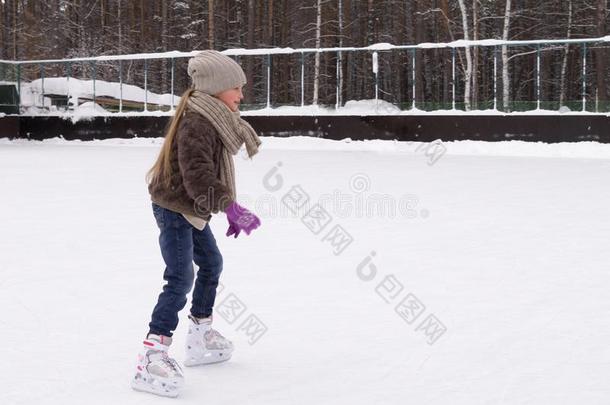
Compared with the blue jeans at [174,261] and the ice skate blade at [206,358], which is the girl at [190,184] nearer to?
the blue jeans at [174,261]

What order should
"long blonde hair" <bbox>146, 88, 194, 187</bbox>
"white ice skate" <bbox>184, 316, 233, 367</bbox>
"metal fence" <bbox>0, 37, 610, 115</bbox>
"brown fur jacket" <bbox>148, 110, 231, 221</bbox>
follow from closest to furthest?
"brown fur jacket" <bbox>148, 110, 231, 221</bbox> → "long blonde hair" <bbox>146, 88, 194, 187</bbox> → "white ice skate" <bbox>184, 316, 233, 367</bbox> → "metal fence" <bbox>0, 37, 610, 115</bbox>

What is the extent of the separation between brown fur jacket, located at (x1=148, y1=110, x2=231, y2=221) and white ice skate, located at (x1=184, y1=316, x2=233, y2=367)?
1.65ft

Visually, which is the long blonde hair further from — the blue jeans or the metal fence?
the metal fence

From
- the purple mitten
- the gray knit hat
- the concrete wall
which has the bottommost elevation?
the concrete wall

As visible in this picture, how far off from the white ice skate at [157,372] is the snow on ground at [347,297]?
50 millimetres

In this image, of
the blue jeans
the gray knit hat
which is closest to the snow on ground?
the blue jeans

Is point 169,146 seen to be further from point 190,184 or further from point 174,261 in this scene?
point 174,261

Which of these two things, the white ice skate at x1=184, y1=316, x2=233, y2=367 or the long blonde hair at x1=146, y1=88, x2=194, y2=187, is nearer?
the long blonde hair at x1=146, y1=88, x2=194, y2=187

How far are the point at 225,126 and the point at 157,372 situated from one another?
2.87ft

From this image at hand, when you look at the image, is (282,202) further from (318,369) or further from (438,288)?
(318,369)

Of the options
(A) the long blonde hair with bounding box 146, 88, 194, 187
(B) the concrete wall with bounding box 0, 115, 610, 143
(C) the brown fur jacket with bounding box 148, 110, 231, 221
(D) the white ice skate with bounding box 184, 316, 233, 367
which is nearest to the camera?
(C) the brown fur jacket with bounding box 148, 110, 231, 221

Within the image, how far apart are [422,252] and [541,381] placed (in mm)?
2542

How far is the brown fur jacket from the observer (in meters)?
2.85

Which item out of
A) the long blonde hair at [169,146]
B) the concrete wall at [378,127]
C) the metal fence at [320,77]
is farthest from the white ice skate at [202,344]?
the metal fence at [320,77]
